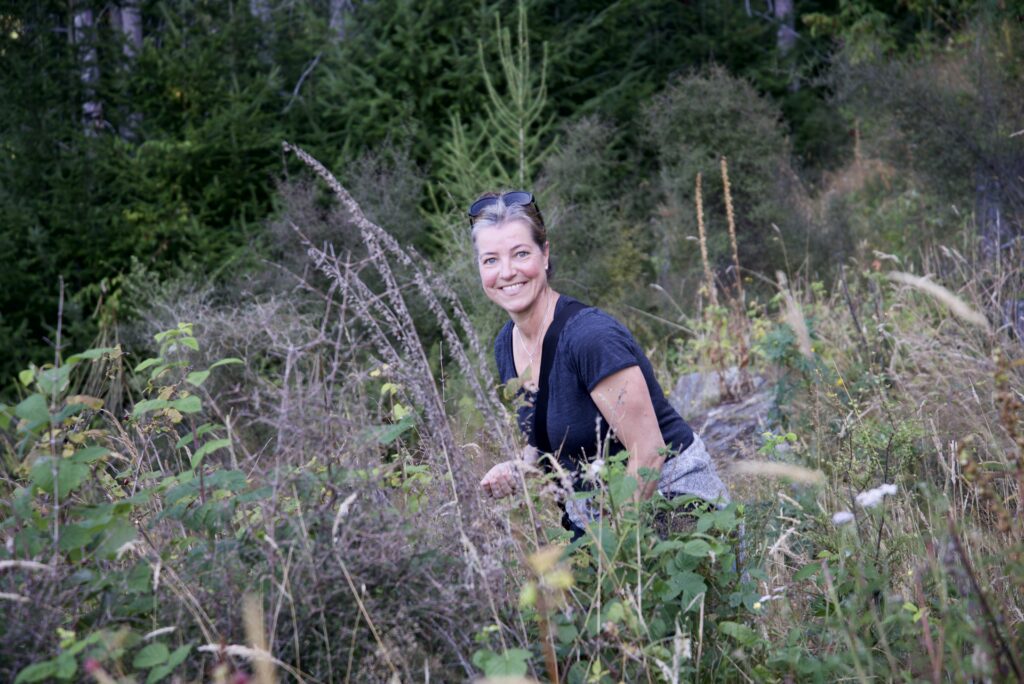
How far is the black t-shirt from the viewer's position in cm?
295

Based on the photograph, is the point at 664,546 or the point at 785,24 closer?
the point at 664,546

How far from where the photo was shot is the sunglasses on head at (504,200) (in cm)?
340

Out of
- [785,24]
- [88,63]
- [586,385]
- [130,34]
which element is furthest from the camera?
[785,24]

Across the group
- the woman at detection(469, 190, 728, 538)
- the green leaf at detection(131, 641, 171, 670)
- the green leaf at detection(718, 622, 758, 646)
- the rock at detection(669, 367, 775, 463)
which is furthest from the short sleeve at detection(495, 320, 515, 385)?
the rock at detection(669, 367, 775, 463)

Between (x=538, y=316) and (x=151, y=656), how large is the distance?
1.75 metres

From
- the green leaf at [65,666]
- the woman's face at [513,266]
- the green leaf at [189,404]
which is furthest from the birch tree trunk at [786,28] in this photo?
the green leaf at [65,666]

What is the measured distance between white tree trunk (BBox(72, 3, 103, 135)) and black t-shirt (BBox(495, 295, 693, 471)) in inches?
413

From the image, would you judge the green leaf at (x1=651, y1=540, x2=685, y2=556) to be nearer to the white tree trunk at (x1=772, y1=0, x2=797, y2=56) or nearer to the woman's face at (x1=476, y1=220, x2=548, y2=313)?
the woman's face at (x1=476, y1=220, x2=548, y2=313)

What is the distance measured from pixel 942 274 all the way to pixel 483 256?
4535mm

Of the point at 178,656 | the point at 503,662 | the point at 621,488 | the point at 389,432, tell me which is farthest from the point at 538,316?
the point at 178,656

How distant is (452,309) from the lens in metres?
9.09

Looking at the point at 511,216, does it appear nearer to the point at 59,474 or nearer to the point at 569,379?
the point at 569,379

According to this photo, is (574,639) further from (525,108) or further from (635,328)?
(525,108)

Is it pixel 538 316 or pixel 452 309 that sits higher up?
pixel 538 316
